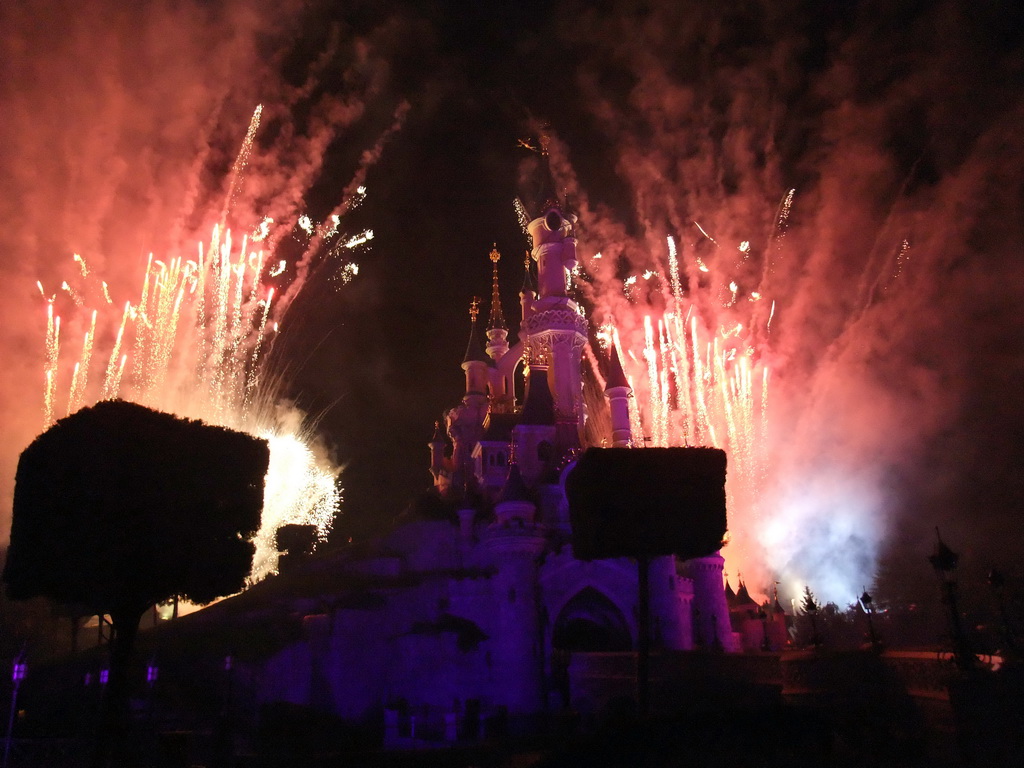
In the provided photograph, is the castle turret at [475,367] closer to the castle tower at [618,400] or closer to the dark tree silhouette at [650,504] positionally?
the castle tower at [618,400]

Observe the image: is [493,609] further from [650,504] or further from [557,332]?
[557,332]

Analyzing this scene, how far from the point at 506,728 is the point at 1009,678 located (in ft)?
62.1

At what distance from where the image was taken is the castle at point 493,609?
33.7 meters

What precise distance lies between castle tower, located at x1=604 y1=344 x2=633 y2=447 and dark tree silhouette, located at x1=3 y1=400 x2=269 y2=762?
2886 cm

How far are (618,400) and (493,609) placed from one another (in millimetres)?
18139

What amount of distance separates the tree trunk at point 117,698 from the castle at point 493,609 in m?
12.9

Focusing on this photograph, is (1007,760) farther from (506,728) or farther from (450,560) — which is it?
(450,560)

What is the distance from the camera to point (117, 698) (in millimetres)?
18547

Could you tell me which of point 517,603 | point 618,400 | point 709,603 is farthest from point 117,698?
point 618,400

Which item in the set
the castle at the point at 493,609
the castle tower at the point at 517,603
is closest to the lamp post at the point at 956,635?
the castle at the point at 493,609

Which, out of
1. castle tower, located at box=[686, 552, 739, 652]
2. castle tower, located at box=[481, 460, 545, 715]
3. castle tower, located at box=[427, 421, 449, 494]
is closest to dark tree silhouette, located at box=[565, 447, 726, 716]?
castle tower, located at box=[481, 460, 545, 715]

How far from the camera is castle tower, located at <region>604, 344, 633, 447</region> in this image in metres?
46.9

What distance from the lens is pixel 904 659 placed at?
19391 millimetres

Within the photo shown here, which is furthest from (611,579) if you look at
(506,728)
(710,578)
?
(506,728)
